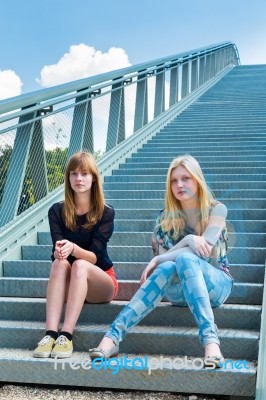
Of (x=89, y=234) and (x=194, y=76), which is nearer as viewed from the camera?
(x=89, y=234)

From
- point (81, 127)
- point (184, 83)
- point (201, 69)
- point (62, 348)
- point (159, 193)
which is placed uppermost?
point (201, 69)

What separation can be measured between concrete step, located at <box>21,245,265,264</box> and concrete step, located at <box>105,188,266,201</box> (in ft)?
3.45

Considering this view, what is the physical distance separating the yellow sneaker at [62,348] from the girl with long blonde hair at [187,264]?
120 millimetres

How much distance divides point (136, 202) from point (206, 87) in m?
8.37

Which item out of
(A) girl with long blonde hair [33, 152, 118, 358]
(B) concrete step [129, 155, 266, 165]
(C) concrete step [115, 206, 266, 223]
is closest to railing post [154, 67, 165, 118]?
(B) concrete step [129, 155, 266, 165]

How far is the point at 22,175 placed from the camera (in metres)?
4.13

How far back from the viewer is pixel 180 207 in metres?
3.20

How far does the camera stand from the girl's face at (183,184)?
3113 millimetres

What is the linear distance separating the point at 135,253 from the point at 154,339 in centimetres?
105

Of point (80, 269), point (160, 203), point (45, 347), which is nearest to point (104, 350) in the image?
point (45, 347)

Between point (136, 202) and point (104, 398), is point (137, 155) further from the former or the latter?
point (104, 398)

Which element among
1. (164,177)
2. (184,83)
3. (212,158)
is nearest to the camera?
(164,177)

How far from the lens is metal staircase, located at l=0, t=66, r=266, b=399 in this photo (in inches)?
107

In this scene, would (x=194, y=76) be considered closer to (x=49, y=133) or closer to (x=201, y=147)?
(x=201, y=147)
